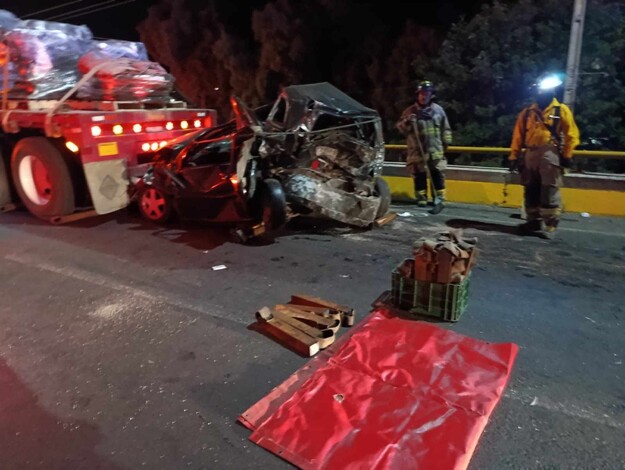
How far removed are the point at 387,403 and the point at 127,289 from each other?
9.73 feet

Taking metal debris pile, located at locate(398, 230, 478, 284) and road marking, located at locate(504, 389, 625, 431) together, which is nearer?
road marking, located at locate(504, 389, 625, 431)

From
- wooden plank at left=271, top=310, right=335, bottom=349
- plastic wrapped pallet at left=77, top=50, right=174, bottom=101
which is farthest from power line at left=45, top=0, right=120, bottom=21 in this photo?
wooden plank at left=271, top=310, right=335, bottom=349

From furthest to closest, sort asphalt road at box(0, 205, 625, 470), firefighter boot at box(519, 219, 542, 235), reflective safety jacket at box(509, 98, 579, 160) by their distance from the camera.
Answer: firefighter boot at box(519, 219, 542, 235) → reflective safety jacket at box(509, 98, 579, 160) → asphalt road at box(0, 205, 625, 470)

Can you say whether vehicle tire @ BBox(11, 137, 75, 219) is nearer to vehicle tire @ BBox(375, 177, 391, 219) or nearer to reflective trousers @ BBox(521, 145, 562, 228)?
vehicle tire @ BBox(375, 177, 391, 219)

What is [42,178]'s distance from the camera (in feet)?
25.4

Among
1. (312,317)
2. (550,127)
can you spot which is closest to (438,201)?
(550,127)

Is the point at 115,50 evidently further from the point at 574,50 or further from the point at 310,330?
the point at 574,50

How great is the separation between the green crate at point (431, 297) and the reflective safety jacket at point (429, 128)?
12.1 feet

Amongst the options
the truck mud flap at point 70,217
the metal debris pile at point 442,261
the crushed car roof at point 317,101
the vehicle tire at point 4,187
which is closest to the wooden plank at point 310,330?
the metal debris pile at point 442,261

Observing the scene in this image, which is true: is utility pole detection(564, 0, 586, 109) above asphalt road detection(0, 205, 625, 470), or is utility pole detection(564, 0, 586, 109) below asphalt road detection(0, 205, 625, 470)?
above

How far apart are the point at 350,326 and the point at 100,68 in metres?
5.63

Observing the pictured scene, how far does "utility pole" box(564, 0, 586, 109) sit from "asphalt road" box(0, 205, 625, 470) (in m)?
2.14

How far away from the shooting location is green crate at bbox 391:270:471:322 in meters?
4.01

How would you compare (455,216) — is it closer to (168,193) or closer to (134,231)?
(168,193)
